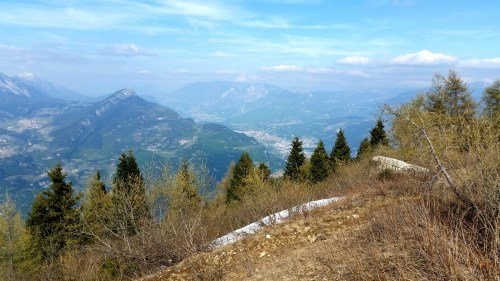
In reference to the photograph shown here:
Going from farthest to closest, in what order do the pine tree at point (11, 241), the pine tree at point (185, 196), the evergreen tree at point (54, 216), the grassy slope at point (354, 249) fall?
1. the evergreen tree at point (54, 216)
2. the pine tree at point (11, 241)
3. the pine tree at point (185, 196)
4. the grassy slope at point (354, 249)

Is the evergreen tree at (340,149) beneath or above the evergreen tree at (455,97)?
beneath

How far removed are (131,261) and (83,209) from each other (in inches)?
937

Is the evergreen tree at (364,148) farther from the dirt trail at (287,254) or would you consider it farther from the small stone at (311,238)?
the small stone at (311,238)

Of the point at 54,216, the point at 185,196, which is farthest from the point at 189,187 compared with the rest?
the point at 54,216

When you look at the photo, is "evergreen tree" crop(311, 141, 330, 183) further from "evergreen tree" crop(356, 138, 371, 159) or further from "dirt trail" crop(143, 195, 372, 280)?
"dirt trail" crop(143, 195, 372, 280)

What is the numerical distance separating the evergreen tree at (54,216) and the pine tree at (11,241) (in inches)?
47.0

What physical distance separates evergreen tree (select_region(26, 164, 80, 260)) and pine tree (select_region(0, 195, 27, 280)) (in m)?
1.19

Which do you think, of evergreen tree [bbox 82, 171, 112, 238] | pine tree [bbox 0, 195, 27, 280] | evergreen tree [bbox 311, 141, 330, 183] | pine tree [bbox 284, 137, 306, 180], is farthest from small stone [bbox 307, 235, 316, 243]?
pine tree [bbox 284, 137, 306, 180]

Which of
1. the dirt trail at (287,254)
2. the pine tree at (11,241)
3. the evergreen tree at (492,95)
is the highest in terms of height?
the evergreen tree at (492,95)

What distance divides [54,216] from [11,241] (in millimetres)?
3562

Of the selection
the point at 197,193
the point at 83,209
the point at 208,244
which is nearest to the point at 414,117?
the point at 208,244

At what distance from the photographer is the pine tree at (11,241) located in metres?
28.0

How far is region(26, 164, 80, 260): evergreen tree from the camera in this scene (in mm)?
29734

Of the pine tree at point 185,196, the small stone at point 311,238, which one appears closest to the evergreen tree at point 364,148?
the pine tree at point 185,196
